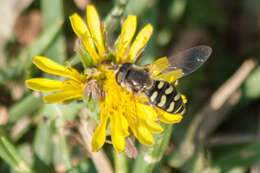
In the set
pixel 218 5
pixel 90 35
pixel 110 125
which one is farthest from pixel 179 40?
pixel 110 125

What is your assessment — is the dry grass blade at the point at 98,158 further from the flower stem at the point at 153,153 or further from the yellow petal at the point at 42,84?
the yellow petal at the point at 42,84

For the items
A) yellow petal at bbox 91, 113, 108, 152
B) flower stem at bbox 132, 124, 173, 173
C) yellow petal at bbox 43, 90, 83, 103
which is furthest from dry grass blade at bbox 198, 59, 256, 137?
yellow petal at bbox 43, 90, 83, 103

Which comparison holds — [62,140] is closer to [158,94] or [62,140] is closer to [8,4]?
[158,94]

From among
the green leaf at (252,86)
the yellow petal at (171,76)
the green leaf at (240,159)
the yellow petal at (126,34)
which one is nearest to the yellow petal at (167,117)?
the yellow petal at (171,76)

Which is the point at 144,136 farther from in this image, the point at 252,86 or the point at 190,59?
the point at 252,86

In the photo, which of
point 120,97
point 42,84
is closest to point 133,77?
point 120,97

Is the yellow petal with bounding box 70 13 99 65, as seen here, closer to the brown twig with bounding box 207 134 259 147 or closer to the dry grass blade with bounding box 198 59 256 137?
the dry grass blade with bounding box 198 59 256 137
